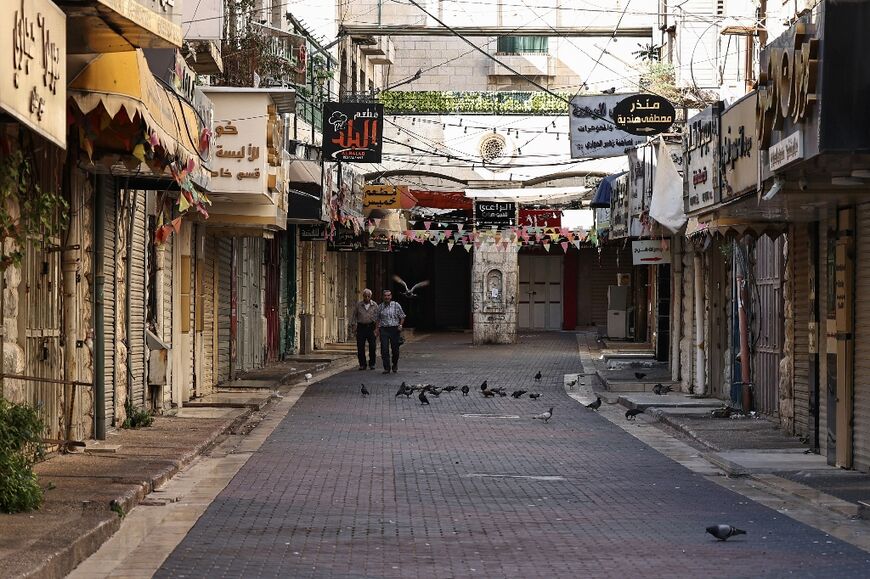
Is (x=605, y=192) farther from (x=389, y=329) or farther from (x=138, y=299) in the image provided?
(x=138, y=299)

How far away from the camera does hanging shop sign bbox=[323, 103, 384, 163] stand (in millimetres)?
34812

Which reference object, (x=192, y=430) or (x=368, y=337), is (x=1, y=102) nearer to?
(x=192, y=430)

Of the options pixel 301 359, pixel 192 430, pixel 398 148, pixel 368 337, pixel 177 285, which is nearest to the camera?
pixel 192 430

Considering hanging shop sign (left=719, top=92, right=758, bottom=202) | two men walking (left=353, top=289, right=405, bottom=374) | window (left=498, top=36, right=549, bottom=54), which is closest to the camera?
hanging shop sign (left=719, top=92, right=758, bottom=202)

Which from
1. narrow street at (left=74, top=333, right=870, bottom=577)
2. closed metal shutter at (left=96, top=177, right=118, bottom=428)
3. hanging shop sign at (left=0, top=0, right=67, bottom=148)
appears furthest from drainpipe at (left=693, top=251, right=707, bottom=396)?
hanging shop sign at (left=0, top=0, right=67, bottom=148)

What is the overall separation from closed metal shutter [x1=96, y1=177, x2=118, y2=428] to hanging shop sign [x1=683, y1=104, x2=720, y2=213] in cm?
658

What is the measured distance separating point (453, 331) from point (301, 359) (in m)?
24.2

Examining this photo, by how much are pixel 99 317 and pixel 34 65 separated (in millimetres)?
7352

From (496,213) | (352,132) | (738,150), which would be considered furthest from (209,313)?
(496,213)

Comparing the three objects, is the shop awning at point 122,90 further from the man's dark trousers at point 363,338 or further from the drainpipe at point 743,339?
the man's dark trousers at point 363,338

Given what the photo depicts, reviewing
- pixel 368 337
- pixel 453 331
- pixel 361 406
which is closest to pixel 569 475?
pixel 361 406

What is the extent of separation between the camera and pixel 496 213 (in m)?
46.2

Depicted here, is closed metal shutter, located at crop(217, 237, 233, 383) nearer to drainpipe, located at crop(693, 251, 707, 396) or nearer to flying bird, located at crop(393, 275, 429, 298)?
drainpipe, located at crop(693, 251, 707, 396)

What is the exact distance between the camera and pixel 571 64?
62.7 meters
